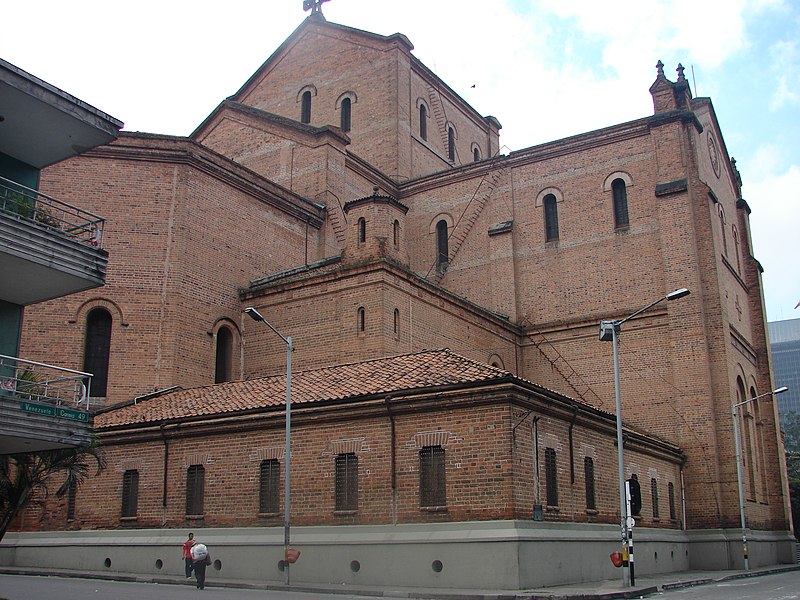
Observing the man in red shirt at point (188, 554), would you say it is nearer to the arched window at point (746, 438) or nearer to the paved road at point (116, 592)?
the paved road at point (116, 592)

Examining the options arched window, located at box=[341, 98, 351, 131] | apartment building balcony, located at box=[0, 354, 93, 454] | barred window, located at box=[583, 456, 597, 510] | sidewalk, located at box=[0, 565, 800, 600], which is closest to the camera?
apartment building balcony, located at box=[0, 354, 93, 454]

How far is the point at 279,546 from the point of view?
853 inches

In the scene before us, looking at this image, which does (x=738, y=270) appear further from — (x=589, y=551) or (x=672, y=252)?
(x=589, y=551)

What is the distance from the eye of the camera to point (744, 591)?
68.9ft

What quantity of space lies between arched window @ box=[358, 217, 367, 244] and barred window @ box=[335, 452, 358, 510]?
10.2 m

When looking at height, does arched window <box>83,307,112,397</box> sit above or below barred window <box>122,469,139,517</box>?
above

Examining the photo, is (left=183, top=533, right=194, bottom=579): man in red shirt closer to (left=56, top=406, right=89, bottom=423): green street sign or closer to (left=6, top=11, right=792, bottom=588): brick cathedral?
(left=6, top=11, right=792, bottom=588): brick cathedral

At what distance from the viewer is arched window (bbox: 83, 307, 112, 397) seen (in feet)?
93.5

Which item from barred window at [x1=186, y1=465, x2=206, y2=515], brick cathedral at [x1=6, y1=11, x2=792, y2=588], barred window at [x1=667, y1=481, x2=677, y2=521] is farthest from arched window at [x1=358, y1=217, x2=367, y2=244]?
barred window at [x1=667, y1=481, x2=677, y2=521]

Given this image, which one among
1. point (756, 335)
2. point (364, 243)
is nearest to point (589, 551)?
point (364, 243)

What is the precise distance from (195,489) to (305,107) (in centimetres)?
2706

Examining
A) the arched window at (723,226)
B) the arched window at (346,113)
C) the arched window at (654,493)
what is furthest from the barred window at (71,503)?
the arched window at (723,226)

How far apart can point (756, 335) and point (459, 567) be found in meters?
26.4

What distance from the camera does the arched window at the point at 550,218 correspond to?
38.0 meters
